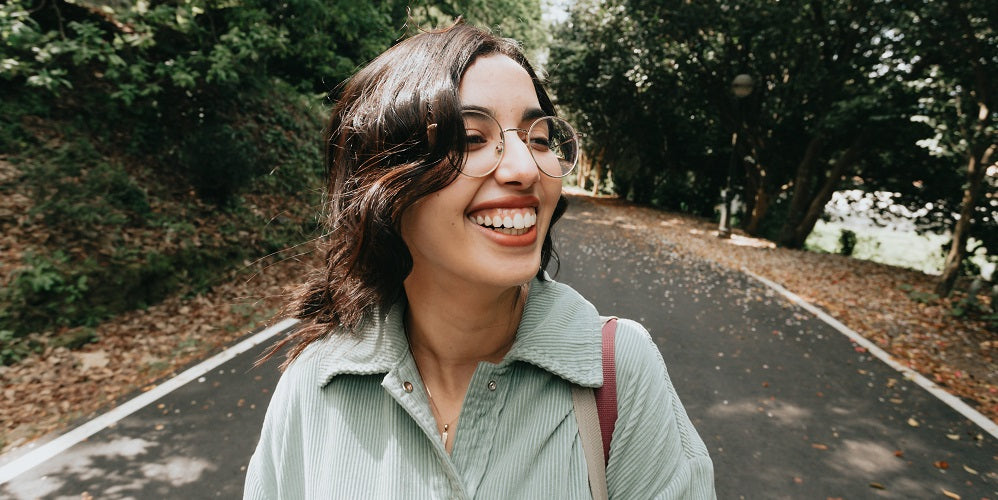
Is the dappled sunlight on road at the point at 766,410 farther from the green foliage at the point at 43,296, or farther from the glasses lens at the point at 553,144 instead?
A: the green foliage at the point at 43,296

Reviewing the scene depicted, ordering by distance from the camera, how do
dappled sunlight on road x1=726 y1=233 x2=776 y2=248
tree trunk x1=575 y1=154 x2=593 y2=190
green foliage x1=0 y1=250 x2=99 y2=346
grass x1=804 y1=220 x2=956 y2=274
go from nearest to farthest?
green foliage x1=0 y1=250 x2=99 y2=346, dappled sunlight on road x1=726 y1=233 x2=776 y2=248, grass x1=804 y1=220 x2=956 y2=274, tree trunk x1=575 y1=154 x2=593 y2=190

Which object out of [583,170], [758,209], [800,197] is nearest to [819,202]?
[800,197]

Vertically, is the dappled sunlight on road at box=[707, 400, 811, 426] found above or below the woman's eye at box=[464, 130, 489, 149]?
below

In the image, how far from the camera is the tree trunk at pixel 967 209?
27.2 ft

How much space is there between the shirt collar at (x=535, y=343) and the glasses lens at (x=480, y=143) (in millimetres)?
421

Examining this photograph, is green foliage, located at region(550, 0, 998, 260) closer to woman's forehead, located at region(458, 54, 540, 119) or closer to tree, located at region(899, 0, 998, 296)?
tree, located at region(899, 0, 998, 296)

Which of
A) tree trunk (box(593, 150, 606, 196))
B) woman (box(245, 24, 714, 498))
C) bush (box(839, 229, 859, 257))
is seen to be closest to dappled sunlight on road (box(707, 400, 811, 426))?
woman (box(245, 24, 714, 498))

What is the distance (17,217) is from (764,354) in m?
8.93

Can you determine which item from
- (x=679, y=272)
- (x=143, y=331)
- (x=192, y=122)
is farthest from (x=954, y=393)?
(x=192, y=122)

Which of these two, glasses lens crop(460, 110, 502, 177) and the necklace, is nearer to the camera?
glasses lens crop(460, 110, 502, 177)

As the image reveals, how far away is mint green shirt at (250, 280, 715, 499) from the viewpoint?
118 centimetres

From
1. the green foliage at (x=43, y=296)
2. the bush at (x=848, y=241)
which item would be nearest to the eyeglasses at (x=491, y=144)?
the green foliage at (x=43, y=296)

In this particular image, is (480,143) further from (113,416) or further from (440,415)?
(113,416)

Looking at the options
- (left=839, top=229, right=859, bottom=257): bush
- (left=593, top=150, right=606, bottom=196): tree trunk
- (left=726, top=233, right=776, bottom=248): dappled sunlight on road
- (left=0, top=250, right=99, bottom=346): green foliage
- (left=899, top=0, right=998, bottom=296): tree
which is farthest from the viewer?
(left=593, top=150, right=606, bottom=196): tree trunk
